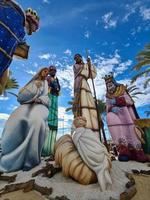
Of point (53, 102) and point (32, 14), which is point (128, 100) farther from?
point (32, 14)

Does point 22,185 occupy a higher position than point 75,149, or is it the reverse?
point 75,149

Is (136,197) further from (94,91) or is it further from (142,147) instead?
(94,91)

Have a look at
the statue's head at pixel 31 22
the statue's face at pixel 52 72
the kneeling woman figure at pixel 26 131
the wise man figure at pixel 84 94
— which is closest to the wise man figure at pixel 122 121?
the wise man figure at pixel 84 94

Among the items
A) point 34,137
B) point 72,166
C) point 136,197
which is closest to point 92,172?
point 72,166

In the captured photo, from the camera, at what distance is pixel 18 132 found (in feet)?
15.2

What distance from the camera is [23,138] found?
15.3 ft

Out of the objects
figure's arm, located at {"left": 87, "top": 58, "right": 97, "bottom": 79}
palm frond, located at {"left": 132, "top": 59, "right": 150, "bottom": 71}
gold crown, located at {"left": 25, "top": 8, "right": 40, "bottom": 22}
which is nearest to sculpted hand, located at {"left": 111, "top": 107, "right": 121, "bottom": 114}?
figure's arm, located at {"left": 87, "top": 58, "right": 97, "bottom": 79}

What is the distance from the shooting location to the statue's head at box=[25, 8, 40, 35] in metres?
1.89

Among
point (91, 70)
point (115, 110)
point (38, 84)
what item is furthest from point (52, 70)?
point (115, 110)

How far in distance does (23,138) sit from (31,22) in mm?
3274

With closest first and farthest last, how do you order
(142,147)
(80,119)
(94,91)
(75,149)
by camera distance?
(75,149), (80,119), (142,147), (94,91)

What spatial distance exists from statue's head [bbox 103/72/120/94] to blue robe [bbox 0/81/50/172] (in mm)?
2264

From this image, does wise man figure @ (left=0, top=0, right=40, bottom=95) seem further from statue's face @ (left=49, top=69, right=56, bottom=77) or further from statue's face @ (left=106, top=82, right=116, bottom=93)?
statue's face @ (left=49, top=69, right=56, bottom=77)

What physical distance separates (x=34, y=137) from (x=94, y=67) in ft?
11.1
